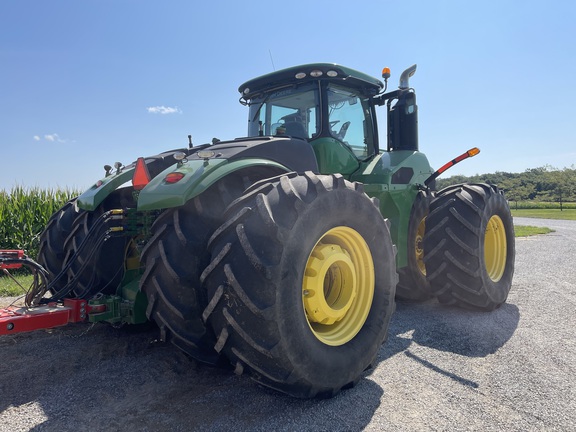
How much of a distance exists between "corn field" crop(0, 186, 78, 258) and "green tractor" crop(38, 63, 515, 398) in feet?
18.5

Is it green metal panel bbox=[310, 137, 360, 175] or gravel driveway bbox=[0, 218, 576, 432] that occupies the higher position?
green metal panel bbox=[310, 137, 360, 175]

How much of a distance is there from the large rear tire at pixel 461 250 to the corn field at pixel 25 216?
25.2 feet

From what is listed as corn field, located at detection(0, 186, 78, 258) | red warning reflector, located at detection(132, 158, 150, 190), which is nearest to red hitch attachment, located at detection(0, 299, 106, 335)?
red warning reflector, located at detection(132, 158, 150, 190)

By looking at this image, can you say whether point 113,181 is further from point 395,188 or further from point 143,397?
point 395,188

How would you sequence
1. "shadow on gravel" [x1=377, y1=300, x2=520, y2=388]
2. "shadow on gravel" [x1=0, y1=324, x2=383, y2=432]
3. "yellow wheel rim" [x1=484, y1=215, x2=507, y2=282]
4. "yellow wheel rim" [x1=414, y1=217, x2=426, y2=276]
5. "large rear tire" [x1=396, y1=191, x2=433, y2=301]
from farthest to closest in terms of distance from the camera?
"yellow wheel rim" [x1=484, y1=215, x2=507, y2=282]
"yellow wheel rim" [x1=414, y1=217, x2=426, y2=276]
"large rear tire" [x1=396, y1=191, x2=433, y2=301]
"shadow on gravel" [x1=377, y1=300, x2=520, y2=388]
"shadow on gravel" [x1=0, y1=324, x2=383, y2=432]

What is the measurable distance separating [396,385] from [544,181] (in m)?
65.6

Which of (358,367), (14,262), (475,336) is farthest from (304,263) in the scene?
(475,336)

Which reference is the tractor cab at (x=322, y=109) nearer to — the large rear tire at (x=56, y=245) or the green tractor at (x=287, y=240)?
the green tractor at (x=287, y=240)

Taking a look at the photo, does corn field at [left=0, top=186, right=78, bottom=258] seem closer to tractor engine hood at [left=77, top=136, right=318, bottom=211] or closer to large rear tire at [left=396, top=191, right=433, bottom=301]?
tractor engine hood at [left=77, top=136, right=318, bottom=211]

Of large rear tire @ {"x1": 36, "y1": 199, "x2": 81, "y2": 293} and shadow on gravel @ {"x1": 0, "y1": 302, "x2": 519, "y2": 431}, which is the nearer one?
shadow on gravel @ {"x1": 0, "y1": 302, "x2": 519, "y2": 431}

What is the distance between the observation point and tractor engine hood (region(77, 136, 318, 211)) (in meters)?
2.67

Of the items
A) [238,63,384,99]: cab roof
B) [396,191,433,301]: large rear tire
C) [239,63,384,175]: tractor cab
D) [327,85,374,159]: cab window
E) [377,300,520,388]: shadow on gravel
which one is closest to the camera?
[377,300,520,388]: shadow on gravel

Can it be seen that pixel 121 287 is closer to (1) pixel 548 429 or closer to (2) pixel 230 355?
(2) pixel 230 355

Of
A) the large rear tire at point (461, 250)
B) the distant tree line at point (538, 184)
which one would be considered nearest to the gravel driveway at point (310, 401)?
the large rear tire at point (461, 250)
